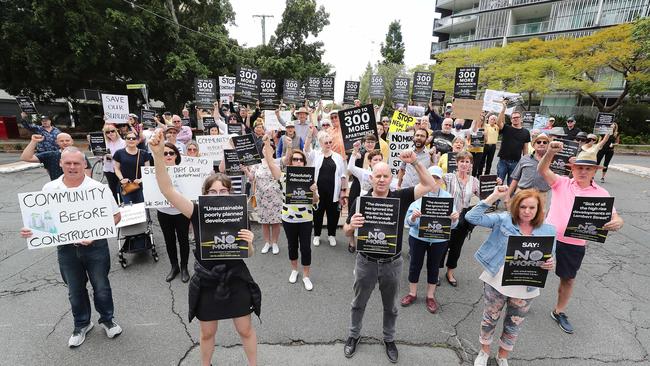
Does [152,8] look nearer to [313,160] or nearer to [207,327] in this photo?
[313,160]

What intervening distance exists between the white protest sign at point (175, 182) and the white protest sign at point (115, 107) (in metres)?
6.37

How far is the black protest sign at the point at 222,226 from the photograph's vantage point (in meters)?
2.60

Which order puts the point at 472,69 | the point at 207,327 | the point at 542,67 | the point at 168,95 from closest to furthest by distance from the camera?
the point at 207,327 → the point at 472,69 → the point at 168,95 → the point at 542,67

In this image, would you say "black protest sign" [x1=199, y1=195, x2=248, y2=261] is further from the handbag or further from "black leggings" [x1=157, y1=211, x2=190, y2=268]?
the handbag

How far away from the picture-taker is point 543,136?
4.89 meters

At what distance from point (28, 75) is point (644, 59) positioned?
37.4 metres

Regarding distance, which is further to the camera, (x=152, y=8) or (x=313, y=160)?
(x=152, y=8)

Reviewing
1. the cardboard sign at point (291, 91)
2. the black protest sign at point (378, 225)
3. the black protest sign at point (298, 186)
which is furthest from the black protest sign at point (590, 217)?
the cardboard sign at point (291, 91)

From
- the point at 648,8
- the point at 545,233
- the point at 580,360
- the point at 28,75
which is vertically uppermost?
the point at 648,8

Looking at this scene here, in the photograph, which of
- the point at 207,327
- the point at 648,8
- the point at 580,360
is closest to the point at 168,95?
the point at 207,327

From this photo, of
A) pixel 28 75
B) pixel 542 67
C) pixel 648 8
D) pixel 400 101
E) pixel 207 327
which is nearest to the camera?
pixel 207 327

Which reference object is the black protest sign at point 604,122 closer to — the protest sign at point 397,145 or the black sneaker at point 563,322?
the protest sign at point 397,145

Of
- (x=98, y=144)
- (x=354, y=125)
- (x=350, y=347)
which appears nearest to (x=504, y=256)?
(x=350, y=347)

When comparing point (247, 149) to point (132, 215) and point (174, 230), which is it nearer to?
point (174, 230)
